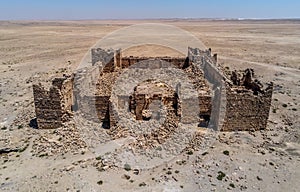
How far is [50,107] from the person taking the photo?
54.5 ft

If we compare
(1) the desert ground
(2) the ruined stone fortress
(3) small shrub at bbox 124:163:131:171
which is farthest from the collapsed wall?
(3) small shrub at bbox 124:163:131:171

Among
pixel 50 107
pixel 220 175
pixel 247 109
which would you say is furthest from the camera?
pixel 50 107

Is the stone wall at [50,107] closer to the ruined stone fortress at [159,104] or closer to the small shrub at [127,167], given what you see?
the ruined stone fortress at [159,104]

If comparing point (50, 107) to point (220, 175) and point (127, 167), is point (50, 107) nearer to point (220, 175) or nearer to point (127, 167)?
point (127, 167)

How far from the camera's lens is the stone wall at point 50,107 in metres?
16.3

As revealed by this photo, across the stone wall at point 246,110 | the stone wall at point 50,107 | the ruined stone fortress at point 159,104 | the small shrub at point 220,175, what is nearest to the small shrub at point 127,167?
the ruined stone fortress at point 159,104

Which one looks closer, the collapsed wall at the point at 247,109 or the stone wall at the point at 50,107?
the collapsed wall at the point at 247,109

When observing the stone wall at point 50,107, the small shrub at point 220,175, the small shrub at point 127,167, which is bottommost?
the small shrub at point 220,175

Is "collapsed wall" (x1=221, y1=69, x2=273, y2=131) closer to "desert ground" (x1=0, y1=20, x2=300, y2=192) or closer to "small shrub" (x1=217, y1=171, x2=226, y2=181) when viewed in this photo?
"desert ground" (x1=0, y1=20, x2=300, y2=192)

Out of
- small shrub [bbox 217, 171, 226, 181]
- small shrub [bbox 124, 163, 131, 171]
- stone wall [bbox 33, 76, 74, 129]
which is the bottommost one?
small shrub [bbox 217, 171, 226, 181]

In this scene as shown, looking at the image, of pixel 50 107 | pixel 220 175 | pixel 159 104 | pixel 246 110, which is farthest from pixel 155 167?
pixel 50 107

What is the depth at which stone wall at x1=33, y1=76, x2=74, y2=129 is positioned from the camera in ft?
53.5

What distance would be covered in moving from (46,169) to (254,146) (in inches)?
385

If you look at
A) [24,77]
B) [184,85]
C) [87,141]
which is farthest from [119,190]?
[24,77]
